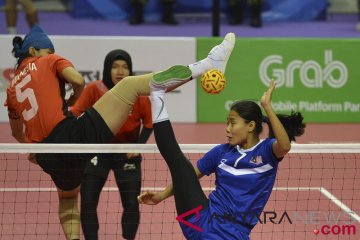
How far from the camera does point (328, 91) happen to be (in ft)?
44.9

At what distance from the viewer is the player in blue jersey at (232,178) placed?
240 inches

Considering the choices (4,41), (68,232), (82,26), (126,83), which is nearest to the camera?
(126,83)

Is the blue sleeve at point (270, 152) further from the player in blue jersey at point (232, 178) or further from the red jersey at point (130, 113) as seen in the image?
the red jersey at point (130, 113)

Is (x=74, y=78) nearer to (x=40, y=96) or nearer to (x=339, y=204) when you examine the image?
(x=40, y=96)

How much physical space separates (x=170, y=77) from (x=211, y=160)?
2.31 ft

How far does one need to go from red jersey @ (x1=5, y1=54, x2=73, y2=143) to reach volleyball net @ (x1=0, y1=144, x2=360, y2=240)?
0.27 m

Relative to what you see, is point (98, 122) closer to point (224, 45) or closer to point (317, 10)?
point (224, 45)

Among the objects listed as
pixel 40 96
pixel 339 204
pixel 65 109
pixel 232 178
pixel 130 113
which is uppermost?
pixel 40 96

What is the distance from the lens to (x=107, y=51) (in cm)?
1326

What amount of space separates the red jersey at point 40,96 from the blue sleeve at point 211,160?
130cm

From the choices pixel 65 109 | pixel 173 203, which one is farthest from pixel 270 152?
pixel 173 203

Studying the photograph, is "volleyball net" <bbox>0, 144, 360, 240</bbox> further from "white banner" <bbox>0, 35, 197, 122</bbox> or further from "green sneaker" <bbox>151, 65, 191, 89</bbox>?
"white banner" <bbox>0, 35, 197, 122</bbox>

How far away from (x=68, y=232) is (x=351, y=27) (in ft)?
39.2

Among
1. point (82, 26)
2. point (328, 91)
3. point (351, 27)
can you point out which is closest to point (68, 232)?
point (328, 91)
